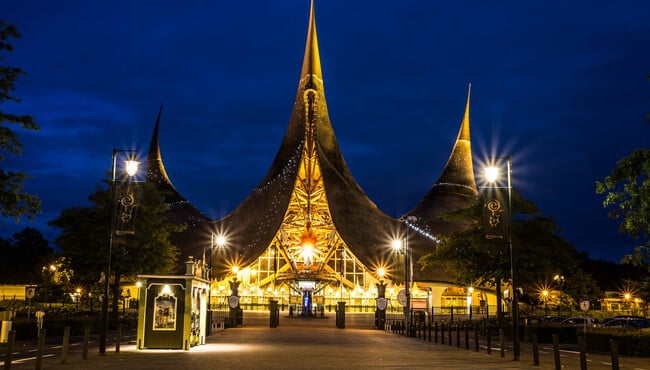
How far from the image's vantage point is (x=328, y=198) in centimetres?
6362

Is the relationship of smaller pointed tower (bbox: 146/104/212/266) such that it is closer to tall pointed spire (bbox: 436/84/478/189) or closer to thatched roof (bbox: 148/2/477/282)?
thatched roof (bbox: 148/2/477/282)

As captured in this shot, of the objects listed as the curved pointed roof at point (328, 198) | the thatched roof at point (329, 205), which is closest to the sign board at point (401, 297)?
the thatched roof at point (329, 205)

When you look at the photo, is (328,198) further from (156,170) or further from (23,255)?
(23,255)

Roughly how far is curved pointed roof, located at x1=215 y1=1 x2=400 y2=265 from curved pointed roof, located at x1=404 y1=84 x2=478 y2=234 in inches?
168

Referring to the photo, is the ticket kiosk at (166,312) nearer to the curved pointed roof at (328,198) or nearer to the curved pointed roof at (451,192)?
the curved pointed roof at (328,198)

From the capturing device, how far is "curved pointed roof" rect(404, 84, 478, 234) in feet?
222

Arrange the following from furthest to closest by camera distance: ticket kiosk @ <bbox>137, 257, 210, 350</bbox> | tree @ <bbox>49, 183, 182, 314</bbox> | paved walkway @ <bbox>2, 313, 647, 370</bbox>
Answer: tree @ <bbox>49, 183, 182, 314</bbox>, ticket kiosk @ <bbox>137, 257, 210, 350</bbox>, paved walkway @ <bbox>2, 313, 647, 370</bbox>

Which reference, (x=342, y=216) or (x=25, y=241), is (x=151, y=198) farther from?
(x=25, y=241)

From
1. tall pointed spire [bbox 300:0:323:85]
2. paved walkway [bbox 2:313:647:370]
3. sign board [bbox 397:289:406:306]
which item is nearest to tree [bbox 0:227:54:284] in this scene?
tall pointed spire [bbox 300:0:323:85]

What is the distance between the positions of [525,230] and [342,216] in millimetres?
30826

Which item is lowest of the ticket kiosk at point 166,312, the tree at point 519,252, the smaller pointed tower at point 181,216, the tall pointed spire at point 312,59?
the ticket kiosk at point 166,312

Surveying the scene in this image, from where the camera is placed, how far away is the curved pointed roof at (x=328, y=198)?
A: 2451 inches

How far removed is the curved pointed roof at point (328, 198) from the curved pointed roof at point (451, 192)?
4.27m

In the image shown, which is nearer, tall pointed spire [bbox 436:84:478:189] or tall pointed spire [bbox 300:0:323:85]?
tall pointed spire [bbox 300:0:323:85]
